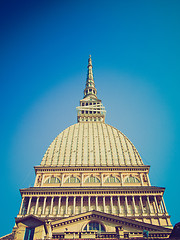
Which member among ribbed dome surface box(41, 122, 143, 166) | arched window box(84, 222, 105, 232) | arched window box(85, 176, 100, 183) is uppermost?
ribbed dome surface box(41, 122, 143, 166)

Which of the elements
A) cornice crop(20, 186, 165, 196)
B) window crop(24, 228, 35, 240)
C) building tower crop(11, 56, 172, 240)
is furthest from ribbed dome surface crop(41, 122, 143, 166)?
window crop(24, 228, 35, 240)

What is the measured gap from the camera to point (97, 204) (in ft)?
171

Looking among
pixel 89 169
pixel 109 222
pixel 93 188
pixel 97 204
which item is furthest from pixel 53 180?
pixel 109 222

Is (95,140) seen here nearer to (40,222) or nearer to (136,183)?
(136,183)

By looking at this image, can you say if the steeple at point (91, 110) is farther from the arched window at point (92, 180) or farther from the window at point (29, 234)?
the window at point (29, 234)

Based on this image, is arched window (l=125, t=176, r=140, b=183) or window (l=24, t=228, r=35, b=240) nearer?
window (l=24, t=228, r=35, b=240)

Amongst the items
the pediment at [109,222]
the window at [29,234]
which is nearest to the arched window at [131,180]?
the pediment at [109,222]

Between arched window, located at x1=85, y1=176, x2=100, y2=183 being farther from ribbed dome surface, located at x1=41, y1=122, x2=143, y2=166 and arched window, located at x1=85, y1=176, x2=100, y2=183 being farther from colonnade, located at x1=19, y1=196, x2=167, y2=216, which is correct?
colonnade, located at x1=19, y1=196, x2=167, y2=216

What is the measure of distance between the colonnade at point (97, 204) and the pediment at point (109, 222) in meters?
12.9

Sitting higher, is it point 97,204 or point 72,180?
point 72,180

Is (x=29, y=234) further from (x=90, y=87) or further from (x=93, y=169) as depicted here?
(x=90, y=87)

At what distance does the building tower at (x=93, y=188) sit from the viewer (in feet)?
126

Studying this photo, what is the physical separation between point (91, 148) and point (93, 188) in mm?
17613

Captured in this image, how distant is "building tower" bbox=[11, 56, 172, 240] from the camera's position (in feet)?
126
